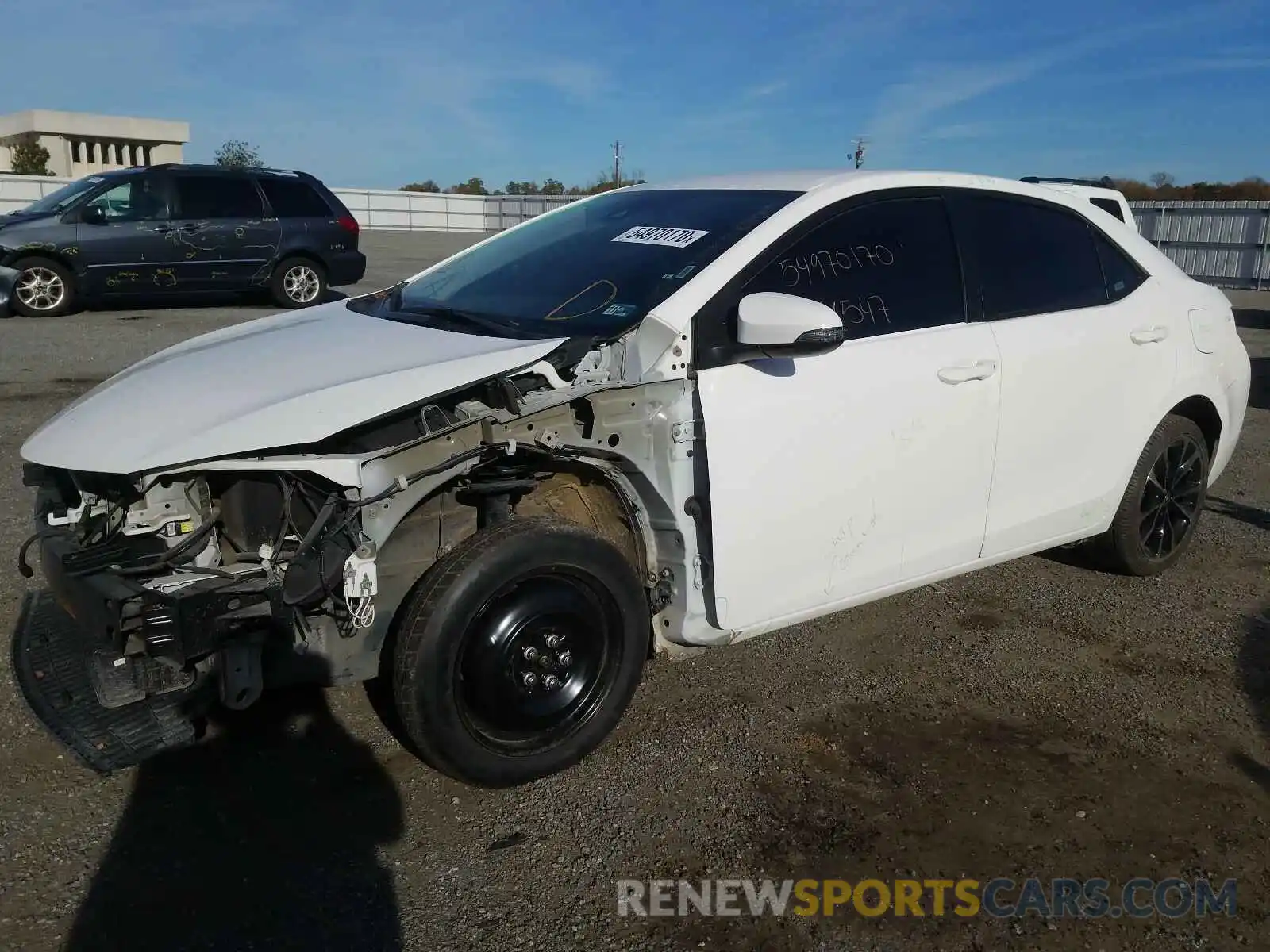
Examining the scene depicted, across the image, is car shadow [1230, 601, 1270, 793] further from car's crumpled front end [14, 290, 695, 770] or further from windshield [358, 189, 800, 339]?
windshield [358, 189, 800, 339]

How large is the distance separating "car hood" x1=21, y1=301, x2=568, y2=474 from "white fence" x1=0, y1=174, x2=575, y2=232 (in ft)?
125

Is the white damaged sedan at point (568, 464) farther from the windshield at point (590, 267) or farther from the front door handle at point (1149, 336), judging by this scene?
the front door handle at point (1149, 336)

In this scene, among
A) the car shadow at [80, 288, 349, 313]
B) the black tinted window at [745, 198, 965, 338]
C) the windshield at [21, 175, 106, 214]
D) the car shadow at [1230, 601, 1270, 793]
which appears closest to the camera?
the car shadow at [1230, 601, 1270, 793]

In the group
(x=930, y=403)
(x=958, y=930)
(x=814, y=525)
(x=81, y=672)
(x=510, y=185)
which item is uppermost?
(x=510, y=185)

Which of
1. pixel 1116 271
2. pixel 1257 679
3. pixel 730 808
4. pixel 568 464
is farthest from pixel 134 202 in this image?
pixel 1257 679

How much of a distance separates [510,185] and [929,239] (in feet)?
239

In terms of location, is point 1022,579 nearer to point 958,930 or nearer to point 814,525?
point 814,525

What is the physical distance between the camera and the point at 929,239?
3.80 metres

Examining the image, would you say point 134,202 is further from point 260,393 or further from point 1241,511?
point 1241,511

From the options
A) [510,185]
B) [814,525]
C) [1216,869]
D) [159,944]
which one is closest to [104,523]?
[159,944]

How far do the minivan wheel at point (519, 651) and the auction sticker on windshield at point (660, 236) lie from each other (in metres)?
→ 1.06

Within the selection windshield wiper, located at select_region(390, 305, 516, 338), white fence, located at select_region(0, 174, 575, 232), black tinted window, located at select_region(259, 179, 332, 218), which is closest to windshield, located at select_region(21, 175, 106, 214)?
black tinted window, located at select_region(259, 179, 332, 218)

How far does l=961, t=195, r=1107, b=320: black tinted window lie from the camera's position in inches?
155

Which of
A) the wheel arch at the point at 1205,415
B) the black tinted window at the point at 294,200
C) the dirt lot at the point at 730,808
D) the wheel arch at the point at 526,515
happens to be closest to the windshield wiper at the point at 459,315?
the wheel arch at the point at 526,515
